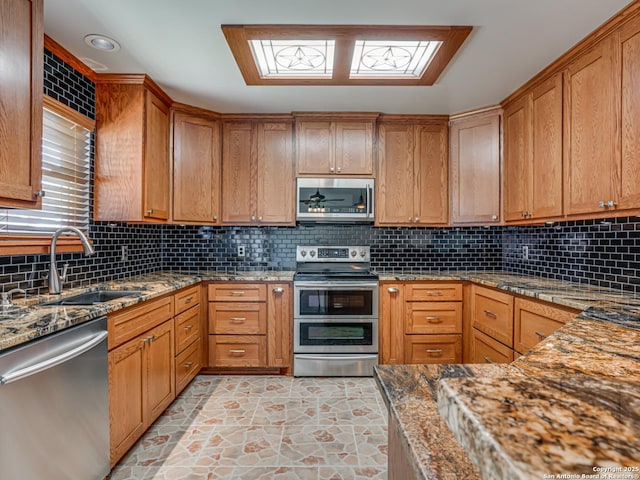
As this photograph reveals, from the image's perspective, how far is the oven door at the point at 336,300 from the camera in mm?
2949

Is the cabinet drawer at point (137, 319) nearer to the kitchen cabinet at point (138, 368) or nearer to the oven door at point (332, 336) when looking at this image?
the kitchen cabinet at point (138, 368)

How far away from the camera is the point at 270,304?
2.96 m

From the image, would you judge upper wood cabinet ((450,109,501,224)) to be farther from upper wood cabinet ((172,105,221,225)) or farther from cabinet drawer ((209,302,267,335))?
upper wood cabinet ((172,105,221,225))

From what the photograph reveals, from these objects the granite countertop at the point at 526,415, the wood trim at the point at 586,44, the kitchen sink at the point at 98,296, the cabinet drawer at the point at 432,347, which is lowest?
the cabinet drawer at the point at 432,347

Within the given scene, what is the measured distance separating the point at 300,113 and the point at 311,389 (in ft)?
8.00


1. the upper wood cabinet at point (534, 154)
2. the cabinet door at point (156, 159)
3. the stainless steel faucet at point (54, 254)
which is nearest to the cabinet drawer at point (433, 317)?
the upper wood cabinet at point (534, 154)

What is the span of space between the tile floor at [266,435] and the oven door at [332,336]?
0.28m

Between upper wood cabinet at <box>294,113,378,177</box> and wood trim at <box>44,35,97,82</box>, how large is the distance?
162cm

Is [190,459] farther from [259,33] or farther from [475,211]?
[475,211]

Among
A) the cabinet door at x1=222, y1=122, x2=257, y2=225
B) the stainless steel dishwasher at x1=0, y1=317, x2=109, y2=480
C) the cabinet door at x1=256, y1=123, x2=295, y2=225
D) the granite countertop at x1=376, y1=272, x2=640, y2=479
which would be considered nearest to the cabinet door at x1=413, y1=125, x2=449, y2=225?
the cabinet door at x1=256, y1=123, x2=295, y2=225

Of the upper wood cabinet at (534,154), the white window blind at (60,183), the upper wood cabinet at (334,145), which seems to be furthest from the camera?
the upper wood cabinet at (334,145)

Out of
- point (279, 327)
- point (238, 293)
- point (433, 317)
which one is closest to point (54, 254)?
point (238, 293)

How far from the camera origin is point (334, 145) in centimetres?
317

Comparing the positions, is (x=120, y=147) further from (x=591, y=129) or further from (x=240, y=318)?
(x=591, y=129)
